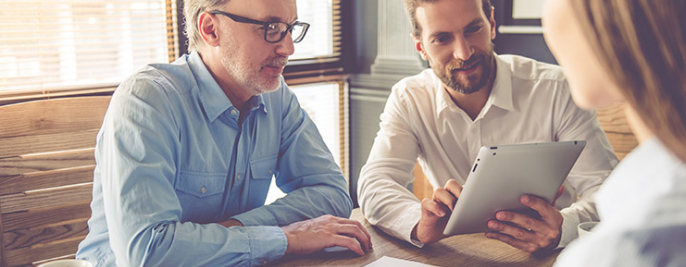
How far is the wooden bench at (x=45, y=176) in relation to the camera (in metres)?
1.60

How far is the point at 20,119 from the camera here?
1.62 m

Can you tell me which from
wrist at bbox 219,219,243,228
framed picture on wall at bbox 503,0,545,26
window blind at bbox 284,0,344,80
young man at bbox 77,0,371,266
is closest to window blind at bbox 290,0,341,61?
window blind at bbox 284,0,344,80

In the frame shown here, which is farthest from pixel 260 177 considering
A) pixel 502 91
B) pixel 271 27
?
pixel 502 91

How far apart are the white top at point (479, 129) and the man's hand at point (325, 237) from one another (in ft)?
0.99

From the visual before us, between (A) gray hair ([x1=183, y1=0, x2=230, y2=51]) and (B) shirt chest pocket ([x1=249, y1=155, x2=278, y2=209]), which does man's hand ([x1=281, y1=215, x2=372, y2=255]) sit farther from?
(A) gray hair ([x1=183, y1=0, x2=230, y2=51])

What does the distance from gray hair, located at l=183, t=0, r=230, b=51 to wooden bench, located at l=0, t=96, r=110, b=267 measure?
33cm

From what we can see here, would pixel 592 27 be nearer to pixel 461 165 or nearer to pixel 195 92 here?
pixel 195 92

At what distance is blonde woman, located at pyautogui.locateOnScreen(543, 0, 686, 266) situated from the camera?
0.40m

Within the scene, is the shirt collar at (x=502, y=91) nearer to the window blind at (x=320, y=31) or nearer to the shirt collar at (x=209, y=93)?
the shirt collar at (x=209, y=93)

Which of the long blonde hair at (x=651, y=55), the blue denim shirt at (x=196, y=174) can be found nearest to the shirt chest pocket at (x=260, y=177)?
the blue denim shirt at (x=196, y=174)

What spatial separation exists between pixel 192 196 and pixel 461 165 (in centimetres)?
83

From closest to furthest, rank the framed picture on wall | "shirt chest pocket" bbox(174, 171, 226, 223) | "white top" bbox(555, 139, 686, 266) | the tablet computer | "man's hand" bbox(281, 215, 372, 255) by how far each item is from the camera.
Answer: "white top" bbox(555, 139, 686, 266) → the tablet computer → "man's hand" bbox(281, 215, 372, 255) → "shirt chest pocket" bbox(174, 171, 226, 223) → the framed picture on wall

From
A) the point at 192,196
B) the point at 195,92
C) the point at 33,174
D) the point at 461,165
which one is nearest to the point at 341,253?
the point at 192,196

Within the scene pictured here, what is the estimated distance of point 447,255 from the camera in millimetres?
1292
